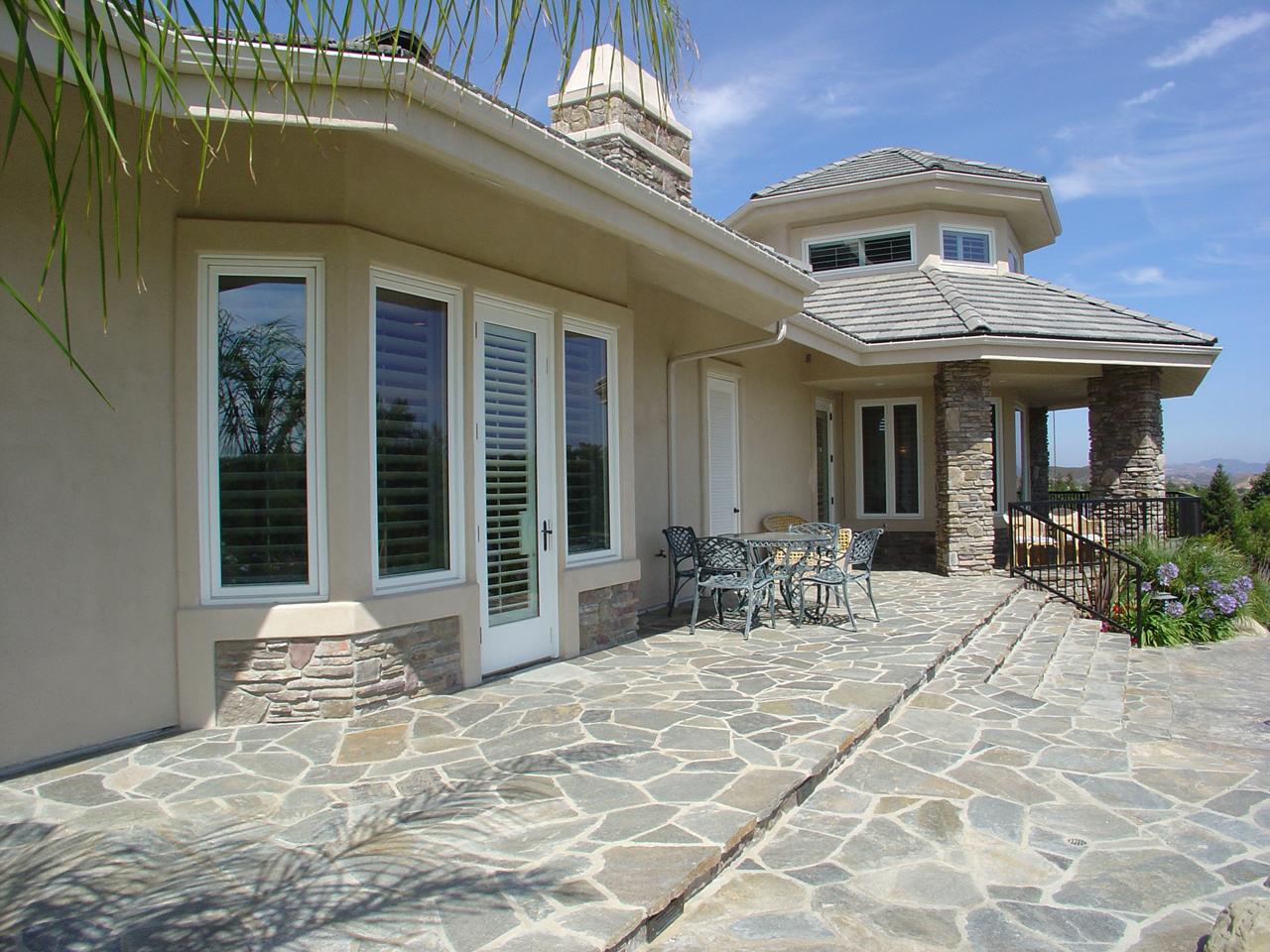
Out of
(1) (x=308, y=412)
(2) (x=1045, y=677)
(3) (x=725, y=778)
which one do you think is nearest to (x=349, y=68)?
(1) (x=308, y=412)

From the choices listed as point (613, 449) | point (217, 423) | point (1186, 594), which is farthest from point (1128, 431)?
point (217, 423)

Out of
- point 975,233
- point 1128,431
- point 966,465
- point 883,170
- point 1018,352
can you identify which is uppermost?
point 883,170

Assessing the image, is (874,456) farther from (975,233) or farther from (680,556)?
(680,556)

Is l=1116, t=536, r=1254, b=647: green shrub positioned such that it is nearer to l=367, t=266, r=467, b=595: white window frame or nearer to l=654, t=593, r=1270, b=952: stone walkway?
l=654, t=593, r=1270, b=952: stone walkway

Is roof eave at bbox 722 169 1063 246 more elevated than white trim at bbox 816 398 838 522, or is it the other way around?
roof eave at bbox 722 169 1063 246

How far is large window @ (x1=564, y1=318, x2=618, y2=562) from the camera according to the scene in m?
7.07

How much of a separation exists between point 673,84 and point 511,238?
185 inches

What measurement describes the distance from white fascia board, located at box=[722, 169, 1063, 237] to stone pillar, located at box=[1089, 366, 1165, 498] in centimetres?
357

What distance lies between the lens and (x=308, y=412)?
5246 mm

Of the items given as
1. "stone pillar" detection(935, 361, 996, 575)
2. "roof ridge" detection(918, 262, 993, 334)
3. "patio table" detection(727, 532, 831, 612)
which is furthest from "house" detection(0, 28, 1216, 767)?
"stone pillar" detection(935, 361, 996, 575)

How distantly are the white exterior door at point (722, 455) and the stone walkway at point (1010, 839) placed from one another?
4.42m

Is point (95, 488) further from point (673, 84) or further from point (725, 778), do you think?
point (673, 84)

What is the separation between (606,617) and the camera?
738cm

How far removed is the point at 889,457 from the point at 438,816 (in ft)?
41.2
